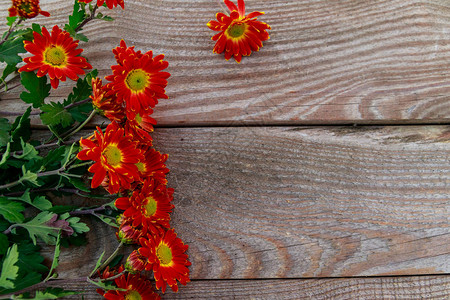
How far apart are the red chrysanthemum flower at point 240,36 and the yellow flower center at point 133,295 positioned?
22.4 inches

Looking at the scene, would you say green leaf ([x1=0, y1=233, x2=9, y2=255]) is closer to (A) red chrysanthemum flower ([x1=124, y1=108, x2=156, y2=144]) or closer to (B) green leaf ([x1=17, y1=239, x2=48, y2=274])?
(B) green leaf ([x1=17, y1=239, x2=48, y2=274])

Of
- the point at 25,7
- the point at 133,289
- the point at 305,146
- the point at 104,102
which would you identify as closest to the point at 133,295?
the point at 133,289

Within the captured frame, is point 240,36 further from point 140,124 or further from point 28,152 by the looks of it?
point 28,152

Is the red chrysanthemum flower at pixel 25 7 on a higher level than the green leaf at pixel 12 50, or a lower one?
higher

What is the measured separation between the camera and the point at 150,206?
0.84 meters

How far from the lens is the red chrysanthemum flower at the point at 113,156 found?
718 mm

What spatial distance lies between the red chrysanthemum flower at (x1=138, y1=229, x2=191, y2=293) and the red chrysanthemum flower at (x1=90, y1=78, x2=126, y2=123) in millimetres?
253

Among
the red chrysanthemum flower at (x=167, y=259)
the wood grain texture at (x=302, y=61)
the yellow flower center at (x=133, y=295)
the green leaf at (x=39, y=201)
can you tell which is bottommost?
the yellow flower center at (x=133, y=295)

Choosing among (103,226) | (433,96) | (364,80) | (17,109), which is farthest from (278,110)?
(17,109)

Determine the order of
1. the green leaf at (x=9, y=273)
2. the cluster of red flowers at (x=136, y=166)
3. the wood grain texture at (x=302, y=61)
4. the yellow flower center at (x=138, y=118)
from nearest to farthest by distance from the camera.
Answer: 1. the green leaf at (x=9, y=273)
2. the cluster of red flowers at (x=136, y=166)
3. the yellow flower center at (x=138, y=118)
4. the wood grain texture at (x=302, y=61)

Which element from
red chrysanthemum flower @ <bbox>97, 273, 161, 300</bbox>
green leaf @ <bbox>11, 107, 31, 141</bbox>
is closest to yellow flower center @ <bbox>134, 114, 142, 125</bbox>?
green leaf @ <bbox>11, 107, 31, 141</bbox>

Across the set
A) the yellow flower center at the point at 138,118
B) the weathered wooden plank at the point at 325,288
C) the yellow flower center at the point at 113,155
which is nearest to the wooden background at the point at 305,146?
the weathered wooden plank at the point at 325,288

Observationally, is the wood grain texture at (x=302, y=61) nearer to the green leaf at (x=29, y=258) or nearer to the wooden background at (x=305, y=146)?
the wooden background at (x=305, y=146)

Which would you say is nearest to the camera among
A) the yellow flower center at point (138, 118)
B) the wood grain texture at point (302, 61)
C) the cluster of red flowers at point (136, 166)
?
the cluster of red flowers at point (136, 166)
